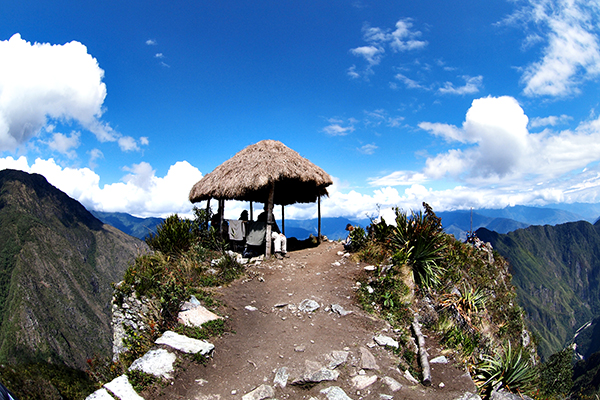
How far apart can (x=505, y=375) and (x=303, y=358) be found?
15.0 feet

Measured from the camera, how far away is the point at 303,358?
226 inches

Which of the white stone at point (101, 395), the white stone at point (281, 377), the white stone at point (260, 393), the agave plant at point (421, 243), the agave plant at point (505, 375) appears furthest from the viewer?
the agave plant at point (421, 243)

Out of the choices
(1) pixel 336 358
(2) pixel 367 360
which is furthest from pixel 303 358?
(2) pixel 367 360

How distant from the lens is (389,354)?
6082 mm

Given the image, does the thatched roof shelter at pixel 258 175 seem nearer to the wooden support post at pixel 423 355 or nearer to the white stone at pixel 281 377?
the wooden support post at pixel 423 355

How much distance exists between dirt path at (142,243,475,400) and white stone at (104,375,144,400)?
0.61 feet

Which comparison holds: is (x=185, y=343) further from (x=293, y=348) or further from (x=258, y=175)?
(x=258, y=175)

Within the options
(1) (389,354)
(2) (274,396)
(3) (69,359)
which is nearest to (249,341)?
(2) (274,396)

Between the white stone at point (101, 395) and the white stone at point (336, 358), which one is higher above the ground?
the white stone at point (101, 395)

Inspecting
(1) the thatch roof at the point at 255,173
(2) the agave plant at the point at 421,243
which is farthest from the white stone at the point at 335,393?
(1) the thatch roof at the point at 255,173

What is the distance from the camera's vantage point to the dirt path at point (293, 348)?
4961 millimetres

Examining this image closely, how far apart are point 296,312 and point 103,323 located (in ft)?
548

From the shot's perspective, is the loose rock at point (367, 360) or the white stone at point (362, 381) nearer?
the white stone at point (362, 381)

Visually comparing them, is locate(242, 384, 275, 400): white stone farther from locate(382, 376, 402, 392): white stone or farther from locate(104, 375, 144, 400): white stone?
locate(382, 376, 402, 392): white stone
